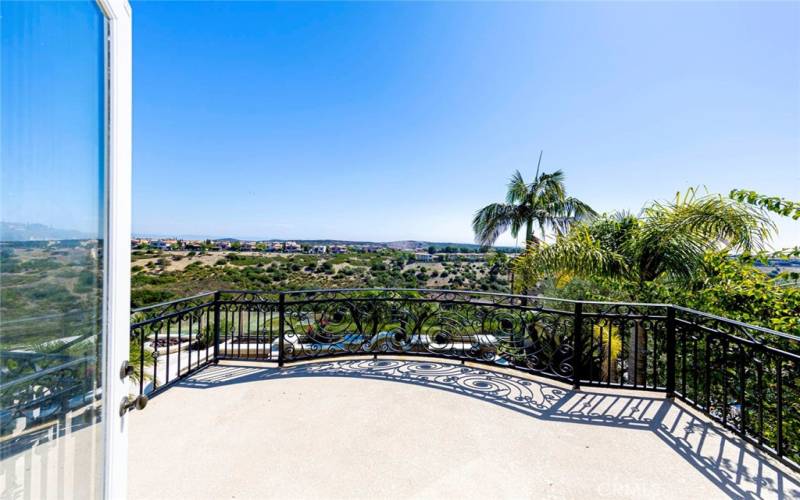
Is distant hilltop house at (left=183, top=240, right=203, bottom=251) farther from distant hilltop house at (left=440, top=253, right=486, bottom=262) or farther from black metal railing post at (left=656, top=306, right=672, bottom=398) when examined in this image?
black metal railing post at (left=656, top=306, right=672, bottom=398)

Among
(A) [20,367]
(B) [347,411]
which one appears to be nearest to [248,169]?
(B) [347,411]

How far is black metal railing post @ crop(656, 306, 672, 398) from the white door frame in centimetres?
407

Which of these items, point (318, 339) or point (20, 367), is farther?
point (318, 339)

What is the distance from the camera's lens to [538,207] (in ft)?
33.0

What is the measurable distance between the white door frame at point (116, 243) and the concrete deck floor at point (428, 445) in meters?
0.90

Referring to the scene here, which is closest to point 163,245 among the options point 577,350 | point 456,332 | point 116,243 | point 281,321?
point 281,321

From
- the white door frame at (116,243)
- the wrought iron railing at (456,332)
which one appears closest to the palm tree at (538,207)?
the wrought iron railing at (456,332)

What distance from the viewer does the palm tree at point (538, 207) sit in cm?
996

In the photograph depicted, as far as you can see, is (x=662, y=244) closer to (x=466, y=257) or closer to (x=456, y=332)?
(x=456, y=332)

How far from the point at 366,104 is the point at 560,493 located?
7.75m

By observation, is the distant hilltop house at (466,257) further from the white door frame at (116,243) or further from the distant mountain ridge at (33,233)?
the distant mountain ridge at (33,233)

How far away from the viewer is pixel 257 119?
7828mm

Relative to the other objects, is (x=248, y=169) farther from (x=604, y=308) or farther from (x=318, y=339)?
(x=604, y=308)

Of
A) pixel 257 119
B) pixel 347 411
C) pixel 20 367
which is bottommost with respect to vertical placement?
pixel 347 411
